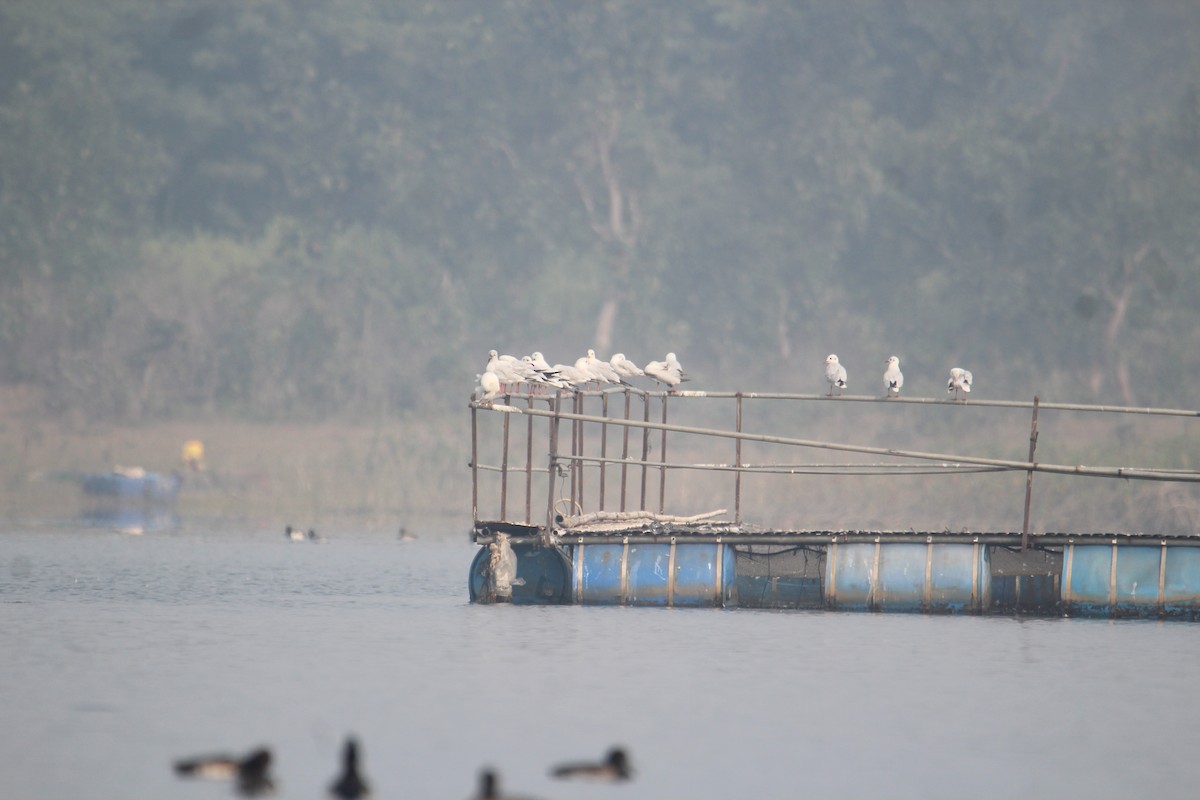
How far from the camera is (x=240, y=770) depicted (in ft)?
65.3

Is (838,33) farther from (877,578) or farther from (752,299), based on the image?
(877,578)

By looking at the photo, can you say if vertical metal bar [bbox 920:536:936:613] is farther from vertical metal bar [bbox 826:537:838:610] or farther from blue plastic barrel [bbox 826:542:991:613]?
vertical metal bar [bbox 826:537:838:610]

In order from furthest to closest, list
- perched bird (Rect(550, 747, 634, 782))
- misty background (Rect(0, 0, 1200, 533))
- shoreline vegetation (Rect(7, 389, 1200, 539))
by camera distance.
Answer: misty background (Rect(0, 0, 1200, 533))
shoreline vegetation (Rect(7, 389, 1200, 539))
perched bird (Rect(550, 747, 634, 782))

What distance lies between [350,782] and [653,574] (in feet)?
56.7

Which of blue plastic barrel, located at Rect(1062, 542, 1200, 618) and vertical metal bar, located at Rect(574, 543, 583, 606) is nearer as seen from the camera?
blue plastic barrel, located at Rect(1062, 542, 1200, 618)

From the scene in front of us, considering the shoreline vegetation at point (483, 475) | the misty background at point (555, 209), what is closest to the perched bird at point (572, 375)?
the shoreline vegetation at point (483, 475)

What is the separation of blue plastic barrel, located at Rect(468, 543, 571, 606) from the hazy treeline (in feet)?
131


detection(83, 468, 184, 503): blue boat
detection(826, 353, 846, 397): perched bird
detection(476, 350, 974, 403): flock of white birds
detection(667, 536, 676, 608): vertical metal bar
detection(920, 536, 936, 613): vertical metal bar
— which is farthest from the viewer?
detection(83, 468, 184, 503): blue boat

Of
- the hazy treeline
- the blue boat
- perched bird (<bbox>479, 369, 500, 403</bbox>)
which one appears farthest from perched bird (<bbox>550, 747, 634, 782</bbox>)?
the hazy treeline

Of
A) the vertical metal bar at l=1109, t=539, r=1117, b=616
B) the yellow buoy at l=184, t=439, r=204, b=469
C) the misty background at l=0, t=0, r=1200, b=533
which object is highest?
the misty background at l=0, t=0, r=1200, b=533

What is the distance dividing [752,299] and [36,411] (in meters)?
29.4

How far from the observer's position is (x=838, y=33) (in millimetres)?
88750

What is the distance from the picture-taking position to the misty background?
78.4 metres

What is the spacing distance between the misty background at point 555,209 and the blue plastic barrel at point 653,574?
37.5m
